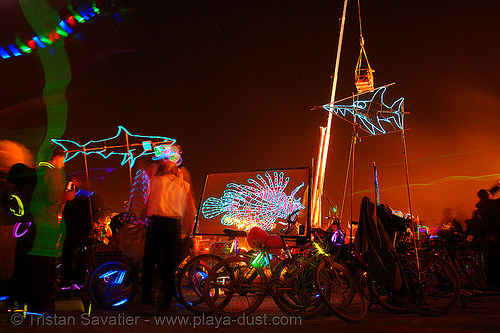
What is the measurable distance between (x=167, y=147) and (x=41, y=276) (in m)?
1.93

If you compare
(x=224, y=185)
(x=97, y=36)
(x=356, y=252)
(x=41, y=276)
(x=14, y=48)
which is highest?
(x=97, y=36)

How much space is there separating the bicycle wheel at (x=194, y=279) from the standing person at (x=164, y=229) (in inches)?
4.9

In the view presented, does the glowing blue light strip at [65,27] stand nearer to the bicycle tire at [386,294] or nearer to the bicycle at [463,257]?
the bicycle tire at [386,294]

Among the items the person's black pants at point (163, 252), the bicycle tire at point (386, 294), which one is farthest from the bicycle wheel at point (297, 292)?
the person's black pants at point (163, 252)

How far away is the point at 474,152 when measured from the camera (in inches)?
368

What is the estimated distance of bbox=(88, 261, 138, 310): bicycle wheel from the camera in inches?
150

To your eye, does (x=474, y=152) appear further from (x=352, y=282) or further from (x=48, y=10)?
(x=48, y=10)

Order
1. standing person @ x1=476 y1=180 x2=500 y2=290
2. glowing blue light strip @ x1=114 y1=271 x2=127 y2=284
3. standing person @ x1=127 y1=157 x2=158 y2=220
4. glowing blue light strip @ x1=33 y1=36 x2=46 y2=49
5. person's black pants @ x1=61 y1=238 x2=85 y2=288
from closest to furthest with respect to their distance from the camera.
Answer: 1. glowing blue light strip @ x1=114 y1=271 x2=127 y2=284
2. standing person @ x1=127 y1=157 x2=158 y2=220
3. person's black pants @ x1=61 y1=238 x2=85 y2=288
4. standing person @ x1=476 y1=180 x2=500 y2=290
5. glowing blue light strip @ x1=33 y1=36 x2=46 y2=49

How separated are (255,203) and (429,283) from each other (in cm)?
265

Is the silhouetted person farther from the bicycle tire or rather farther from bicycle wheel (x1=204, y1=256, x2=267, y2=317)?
bicycle wheel (x1=204, y1=256, x2=267, y2=317)

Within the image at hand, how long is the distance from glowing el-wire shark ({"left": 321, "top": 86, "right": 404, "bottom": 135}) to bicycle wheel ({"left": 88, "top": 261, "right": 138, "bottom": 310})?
451 cm

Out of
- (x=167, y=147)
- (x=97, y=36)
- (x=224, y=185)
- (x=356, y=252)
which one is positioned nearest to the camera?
(x=356, y=252)

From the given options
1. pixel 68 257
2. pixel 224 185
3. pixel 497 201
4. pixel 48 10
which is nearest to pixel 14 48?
pixel 48 10

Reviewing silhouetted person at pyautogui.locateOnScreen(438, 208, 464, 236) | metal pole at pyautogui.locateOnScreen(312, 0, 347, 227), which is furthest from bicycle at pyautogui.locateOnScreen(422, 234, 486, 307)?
metal pole at pyautogui.locateOnScreen(312, 0, 347, 227)
